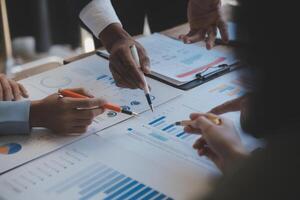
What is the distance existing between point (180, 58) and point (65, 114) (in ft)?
1.52

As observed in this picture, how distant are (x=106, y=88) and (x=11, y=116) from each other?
26 cm

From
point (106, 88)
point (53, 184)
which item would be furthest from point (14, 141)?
point (106, 88)

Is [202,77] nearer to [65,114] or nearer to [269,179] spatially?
[65,114]

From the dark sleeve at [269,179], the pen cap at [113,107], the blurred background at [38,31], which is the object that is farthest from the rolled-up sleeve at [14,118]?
the blurred background at [38,31]

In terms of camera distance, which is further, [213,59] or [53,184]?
[213,59]

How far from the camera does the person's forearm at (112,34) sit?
4.07ft

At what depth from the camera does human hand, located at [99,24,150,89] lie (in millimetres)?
1123

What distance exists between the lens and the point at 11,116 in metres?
0.95

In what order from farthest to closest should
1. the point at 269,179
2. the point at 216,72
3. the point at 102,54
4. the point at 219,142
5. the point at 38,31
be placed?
1. the point at 38,31
2. the point at 102,54
3. the point at 216,72
4. the point at 219,142
5. the point at 269,179

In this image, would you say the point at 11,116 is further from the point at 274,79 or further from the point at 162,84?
the point at 274,79

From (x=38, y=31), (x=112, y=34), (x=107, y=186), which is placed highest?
(x=112, y=34)

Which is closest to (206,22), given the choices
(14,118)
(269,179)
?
(14,118)

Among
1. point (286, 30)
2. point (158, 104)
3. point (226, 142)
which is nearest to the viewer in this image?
point (286, 30)

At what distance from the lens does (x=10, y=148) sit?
904 millimetres
